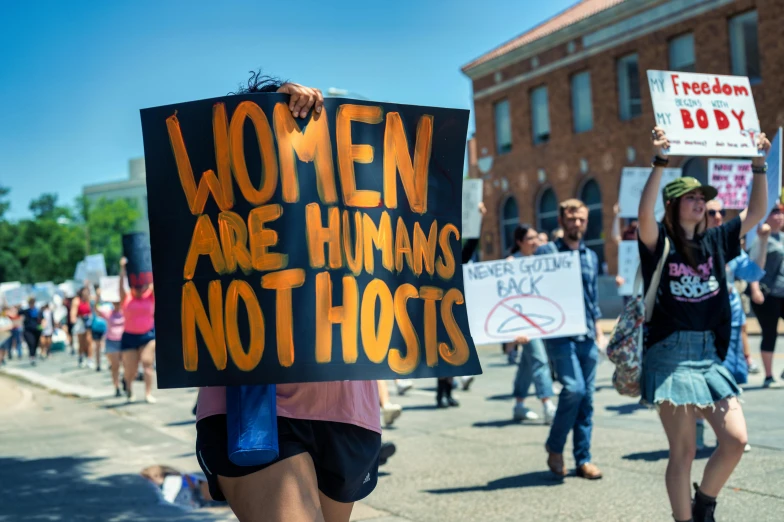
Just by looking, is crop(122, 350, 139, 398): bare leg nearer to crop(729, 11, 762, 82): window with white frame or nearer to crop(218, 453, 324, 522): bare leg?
crop(218, 453, 324, 522): bare leg

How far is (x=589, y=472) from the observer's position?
20.2 ft

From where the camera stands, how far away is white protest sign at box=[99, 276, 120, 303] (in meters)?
16.1

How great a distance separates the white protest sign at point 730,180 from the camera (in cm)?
1147

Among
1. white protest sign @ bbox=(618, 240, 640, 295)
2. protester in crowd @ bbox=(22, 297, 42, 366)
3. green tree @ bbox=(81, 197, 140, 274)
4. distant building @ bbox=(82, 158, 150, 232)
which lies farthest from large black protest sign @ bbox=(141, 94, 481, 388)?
distant building @ bbox=(82, 158, 150, 232)

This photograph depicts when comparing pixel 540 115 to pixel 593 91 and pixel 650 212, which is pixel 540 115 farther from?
pixel 650 212

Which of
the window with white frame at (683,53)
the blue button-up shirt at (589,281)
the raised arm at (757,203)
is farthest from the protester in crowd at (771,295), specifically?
the window with white frame at (683,53)

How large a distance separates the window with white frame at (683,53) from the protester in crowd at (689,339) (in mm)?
25023

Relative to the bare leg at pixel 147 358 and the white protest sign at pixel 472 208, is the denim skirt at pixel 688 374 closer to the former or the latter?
the white protest sign at pixel 472 208

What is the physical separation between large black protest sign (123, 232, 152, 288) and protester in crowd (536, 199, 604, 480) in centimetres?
554

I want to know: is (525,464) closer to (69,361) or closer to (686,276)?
(686,276)

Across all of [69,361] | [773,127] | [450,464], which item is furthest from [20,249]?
[450,464]

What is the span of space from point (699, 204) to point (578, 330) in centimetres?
218

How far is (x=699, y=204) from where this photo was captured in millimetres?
4484

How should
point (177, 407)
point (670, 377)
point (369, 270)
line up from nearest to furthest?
point (369, 270), point (670, 377), point (177, 407)
